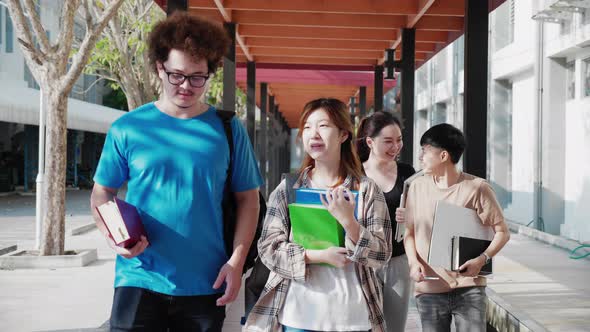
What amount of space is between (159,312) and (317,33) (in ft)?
30.2

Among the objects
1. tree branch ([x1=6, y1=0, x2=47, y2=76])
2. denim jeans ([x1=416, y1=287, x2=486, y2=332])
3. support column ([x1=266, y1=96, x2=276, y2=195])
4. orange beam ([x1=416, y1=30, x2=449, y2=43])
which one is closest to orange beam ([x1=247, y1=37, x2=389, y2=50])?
orange beam ([x1=416, y1=30, x2=449, y2=43])

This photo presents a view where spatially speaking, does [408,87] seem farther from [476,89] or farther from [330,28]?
[476,89]

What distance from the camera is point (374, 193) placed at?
296 centimetres

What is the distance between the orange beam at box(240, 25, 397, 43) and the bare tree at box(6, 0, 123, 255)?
2.26 meters

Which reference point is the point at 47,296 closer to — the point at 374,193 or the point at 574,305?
the point at 574,305

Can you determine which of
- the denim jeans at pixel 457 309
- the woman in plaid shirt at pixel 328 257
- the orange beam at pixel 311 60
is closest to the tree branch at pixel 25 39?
the orange beam at pixel 311 60

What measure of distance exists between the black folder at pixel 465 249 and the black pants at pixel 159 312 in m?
1.53

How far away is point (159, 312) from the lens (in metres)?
2.72

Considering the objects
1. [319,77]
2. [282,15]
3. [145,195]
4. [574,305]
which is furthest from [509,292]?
[319,77]

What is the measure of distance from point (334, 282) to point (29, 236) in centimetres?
1299

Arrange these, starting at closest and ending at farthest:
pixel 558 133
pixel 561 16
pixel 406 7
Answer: pixel 406 7 → pixel 561 16 → pixel 558 133

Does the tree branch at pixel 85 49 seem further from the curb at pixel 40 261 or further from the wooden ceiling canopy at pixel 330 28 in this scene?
the curb at pixel 40 261

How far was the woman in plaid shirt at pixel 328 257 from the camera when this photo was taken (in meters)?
2.79

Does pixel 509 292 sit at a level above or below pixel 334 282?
below
